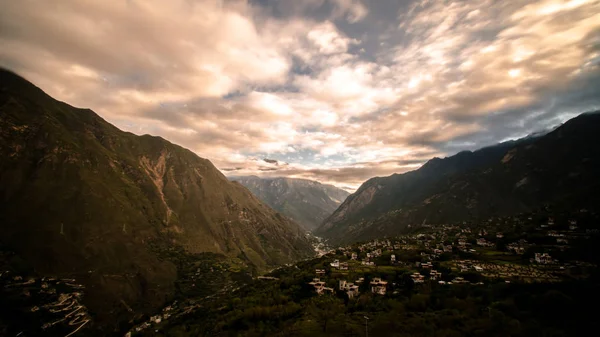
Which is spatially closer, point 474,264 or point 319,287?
point 319,287

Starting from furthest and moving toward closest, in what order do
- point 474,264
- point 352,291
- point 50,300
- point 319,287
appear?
point 50,300 < point 474,264 < point 319,287 < point 352,291

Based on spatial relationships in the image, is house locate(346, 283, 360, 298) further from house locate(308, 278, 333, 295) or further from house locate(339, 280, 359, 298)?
house locate(308, 278, 333, 295)

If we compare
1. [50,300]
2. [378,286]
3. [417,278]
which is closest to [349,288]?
[378,286]

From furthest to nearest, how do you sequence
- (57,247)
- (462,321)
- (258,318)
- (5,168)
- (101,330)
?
(5,168) < (57,247) < (101,330) < (258,318) < (462,321)

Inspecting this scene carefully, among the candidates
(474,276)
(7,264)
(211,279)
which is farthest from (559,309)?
(7,264)

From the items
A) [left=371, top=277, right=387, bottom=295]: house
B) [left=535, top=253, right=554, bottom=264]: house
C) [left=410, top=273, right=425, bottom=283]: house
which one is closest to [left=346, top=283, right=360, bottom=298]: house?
[left=371, top=277, right=387, bottom=295]: house

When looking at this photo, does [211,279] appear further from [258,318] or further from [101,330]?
[258,318]

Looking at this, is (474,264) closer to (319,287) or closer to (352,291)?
(352,291)

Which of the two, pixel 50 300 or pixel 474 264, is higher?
pixel 474 264
